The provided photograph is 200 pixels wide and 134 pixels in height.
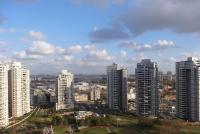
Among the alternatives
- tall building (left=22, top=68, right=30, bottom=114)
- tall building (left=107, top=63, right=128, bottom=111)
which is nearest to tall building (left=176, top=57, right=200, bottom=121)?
tall building (left=107, top=63, right=128, bottom=111)

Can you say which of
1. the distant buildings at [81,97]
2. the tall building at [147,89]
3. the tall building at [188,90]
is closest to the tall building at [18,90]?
the tall building at [147,89]

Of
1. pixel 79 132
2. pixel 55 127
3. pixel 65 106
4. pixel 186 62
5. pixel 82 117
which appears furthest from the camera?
pixel 65 106

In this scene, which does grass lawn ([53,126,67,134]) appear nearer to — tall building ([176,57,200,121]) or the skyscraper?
the skyscraper

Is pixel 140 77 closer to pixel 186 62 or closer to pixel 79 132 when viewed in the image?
pixel 186 62

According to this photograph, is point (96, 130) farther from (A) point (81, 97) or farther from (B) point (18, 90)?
(A) point (81, 97)

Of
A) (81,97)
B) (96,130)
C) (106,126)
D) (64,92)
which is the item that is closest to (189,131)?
(106,126)

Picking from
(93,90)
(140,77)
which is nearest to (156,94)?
(140,77)

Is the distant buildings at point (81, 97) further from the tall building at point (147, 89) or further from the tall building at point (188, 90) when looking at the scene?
the tall building at point (188, 90)
